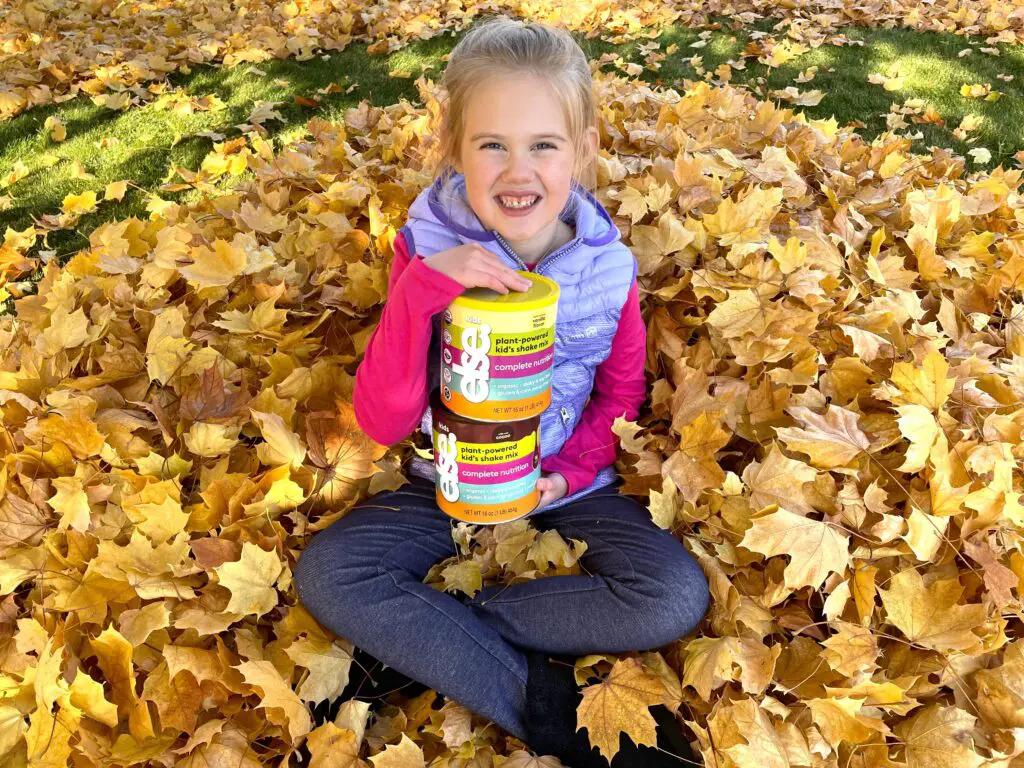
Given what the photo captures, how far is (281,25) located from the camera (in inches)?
216

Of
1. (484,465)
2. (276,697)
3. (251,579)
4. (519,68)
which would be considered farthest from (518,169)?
(276,697)

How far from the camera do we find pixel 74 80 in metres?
4.71

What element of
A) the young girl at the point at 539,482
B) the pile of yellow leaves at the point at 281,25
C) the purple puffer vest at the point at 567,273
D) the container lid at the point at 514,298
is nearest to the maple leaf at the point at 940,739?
the young girl at the point at 539,482

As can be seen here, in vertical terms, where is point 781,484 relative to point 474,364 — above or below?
below

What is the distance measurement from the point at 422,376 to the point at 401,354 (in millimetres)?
77

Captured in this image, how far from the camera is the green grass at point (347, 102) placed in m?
3.66

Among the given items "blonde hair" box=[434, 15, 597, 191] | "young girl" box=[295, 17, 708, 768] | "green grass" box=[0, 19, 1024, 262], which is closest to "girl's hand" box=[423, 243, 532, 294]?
"young girl" box=[295, 17, 708, 768]

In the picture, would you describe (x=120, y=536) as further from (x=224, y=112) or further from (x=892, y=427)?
(x=224, y=112)

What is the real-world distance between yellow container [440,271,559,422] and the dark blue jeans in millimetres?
400

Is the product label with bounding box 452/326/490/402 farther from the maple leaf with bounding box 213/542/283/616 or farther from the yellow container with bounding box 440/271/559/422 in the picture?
the maple leaf with bounding box 213/542/283/616

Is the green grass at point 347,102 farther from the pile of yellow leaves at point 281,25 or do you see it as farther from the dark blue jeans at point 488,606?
the dark blue jeans at point 488,606

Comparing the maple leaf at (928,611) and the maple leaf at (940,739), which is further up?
the maple leaf at (928,611)

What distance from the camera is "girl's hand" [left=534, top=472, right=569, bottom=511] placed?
1.67 m

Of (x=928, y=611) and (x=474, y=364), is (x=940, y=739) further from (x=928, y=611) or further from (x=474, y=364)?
(x=474, y=364)
